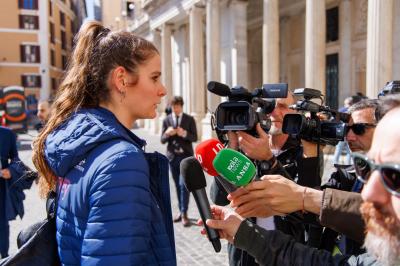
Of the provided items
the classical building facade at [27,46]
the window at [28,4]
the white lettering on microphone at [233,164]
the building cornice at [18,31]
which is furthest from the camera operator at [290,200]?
the window at [28,4]

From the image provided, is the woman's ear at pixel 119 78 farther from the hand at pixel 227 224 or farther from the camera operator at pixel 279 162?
the camera operator at pixel 279 162

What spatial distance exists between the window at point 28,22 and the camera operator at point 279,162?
148 ft

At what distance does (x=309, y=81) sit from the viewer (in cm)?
1167

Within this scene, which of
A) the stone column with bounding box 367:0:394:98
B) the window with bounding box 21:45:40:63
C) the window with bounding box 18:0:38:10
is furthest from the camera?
the window with bounding box 21:45:40:63

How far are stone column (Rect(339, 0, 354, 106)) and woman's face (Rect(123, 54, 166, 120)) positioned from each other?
45.9 feet

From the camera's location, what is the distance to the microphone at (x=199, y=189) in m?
1.56

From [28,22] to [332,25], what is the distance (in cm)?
3616

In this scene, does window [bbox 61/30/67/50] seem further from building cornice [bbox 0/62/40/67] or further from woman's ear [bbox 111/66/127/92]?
woman's ear [bbox 111/66/127/92]

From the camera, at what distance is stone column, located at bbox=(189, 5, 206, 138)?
17891 mm

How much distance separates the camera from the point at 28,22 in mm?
43531

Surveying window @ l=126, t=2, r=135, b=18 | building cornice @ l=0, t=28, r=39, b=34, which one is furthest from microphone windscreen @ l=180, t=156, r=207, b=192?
building cornice @ l=0, t=28, r=39, b=34

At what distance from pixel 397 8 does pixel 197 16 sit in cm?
819

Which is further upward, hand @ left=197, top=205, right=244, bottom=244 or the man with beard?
the man with beard

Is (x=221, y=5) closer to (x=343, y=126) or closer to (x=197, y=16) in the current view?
(x=197, y=16)
